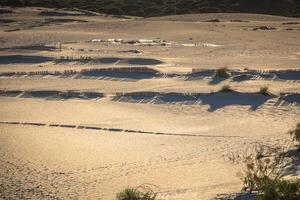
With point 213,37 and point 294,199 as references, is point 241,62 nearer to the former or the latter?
point 213,37

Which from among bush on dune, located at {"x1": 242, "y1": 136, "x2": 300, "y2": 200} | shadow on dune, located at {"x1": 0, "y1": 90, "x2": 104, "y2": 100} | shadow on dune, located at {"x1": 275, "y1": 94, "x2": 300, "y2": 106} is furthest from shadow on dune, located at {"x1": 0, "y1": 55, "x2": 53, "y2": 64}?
bush on dune, located at {"x1": 242, "y1": 136, "x2": 300, "y2": 200}

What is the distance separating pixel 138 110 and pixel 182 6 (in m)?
40.6

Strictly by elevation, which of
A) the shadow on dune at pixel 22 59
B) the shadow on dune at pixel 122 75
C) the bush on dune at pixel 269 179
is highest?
the bush on dune at pixel 269 179

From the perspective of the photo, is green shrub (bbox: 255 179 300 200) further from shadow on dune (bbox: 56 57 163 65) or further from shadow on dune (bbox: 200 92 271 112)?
shadow on dune (bbox: 56 57 163 65)

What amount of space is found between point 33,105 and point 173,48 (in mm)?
11304

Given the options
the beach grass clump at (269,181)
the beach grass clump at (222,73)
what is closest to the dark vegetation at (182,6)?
the beach grass clump at (222,73)

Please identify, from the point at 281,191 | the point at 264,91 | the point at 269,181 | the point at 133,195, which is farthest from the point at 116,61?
the point at 281,191

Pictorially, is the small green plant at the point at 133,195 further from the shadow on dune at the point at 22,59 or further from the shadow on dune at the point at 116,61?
the shadow on dune at the point at 22,59

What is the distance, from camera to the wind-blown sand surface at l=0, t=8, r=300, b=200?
35.6ft

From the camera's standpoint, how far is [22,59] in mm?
25109

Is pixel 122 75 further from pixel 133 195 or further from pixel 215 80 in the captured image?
pixel 133 195

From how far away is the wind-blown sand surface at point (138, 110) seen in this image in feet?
35.6

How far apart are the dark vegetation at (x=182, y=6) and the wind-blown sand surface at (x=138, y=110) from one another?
Result: 65.3 feet

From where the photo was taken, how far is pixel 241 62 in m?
24.0
